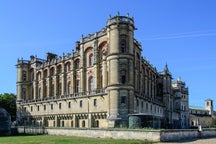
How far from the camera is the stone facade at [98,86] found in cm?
5719

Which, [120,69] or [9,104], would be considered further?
[9,104]

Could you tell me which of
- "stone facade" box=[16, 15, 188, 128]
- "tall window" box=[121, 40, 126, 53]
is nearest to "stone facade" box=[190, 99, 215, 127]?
"stone facade" box=[16, 15, 188, 128]

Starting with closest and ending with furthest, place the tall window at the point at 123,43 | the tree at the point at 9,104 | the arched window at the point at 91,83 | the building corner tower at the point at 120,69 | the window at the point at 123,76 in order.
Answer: the building corner tower at the point at 120,69 < the window at the point at 123,76 < the tall window at the point at 123,43 < the arched window at the point at 91,83 < the tree at the point at 9,104

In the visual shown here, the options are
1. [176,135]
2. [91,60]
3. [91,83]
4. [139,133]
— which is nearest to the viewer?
[139,133]

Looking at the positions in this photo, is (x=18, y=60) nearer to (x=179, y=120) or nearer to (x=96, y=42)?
(x=96, y=42)

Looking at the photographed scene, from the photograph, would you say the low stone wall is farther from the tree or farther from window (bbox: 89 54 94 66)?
the tree

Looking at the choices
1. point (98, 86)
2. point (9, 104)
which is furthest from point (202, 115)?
point (98, 86)

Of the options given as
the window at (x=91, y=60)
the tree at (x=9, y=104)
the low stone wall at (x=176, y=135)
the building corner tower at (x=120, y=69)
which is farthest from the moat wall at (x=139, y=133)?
the tree at (x=9, y=104)

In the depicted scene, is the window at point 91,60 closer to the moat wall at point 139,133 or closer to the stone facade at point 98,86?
the stone facade at point 98,86

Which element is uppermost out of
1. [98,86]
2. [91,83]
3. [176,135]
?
[91,83]

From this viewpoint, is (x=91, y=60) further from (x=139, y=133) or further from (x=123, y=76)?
(x=139, y=133)

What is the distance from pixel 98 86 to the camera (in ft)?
213

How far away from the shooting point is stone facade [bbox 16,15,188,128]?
188ft

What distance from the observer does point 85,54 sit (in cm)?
6956
